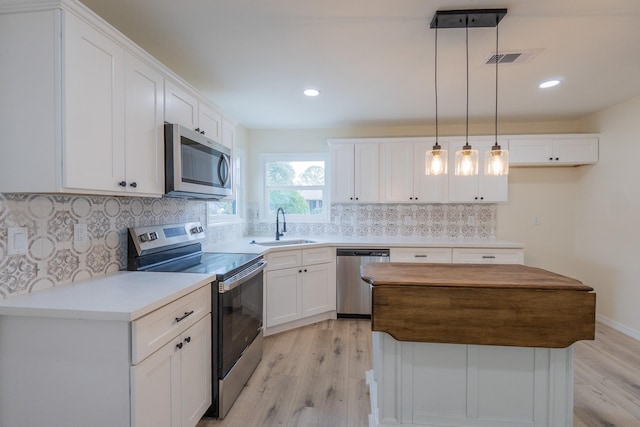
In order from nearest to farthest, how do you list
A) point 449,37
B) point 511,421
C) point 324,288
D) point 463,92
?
point 511,421 < point 449,37 < point 463,92 < point 324,288

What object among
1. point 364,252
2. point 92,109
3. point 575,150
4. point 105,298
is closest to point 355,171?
point 364,252

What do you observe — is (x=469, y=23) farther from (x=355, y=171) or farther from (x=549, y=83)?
(x=355, y=171)

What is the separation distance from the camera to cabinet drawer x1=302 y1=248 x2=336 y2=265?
3.30 meters

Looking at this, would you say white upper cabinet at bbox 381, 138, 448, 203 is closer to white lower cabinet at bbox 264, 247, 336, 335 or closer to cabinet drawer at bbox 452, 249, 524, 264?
cabinet drawer at bbox 452, 249, 524, 264

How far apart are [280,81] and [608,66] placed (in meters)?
2.61

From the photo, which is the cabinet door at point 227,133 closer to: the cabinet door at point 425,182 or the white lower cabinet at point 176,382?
the white lower cabinet at point 176,382

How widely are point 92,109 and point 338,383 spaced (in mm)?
2320

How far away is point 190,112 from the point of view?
7.14 feet

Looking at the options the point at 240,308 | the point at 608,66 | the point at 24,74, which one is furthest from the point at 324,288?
the point at 608,66

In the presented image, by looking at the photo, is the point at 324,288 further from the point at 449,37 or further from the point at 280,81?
the point at 449,37

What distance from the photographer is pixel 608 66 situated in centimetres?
232

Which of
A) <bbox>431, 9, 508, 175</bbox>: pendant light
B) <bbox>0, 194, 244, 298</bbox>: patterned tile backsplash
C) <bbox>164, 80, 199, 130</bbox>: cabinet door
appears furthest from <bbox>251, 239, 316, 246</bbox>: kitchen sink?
<bbox>431, 9, 508, 175</bbox>: pendant light

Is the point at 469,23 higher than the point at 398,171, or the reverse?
the point at 469,23

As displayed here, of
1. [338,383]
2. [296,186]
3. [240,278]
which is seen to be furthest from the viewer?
[296,186]
